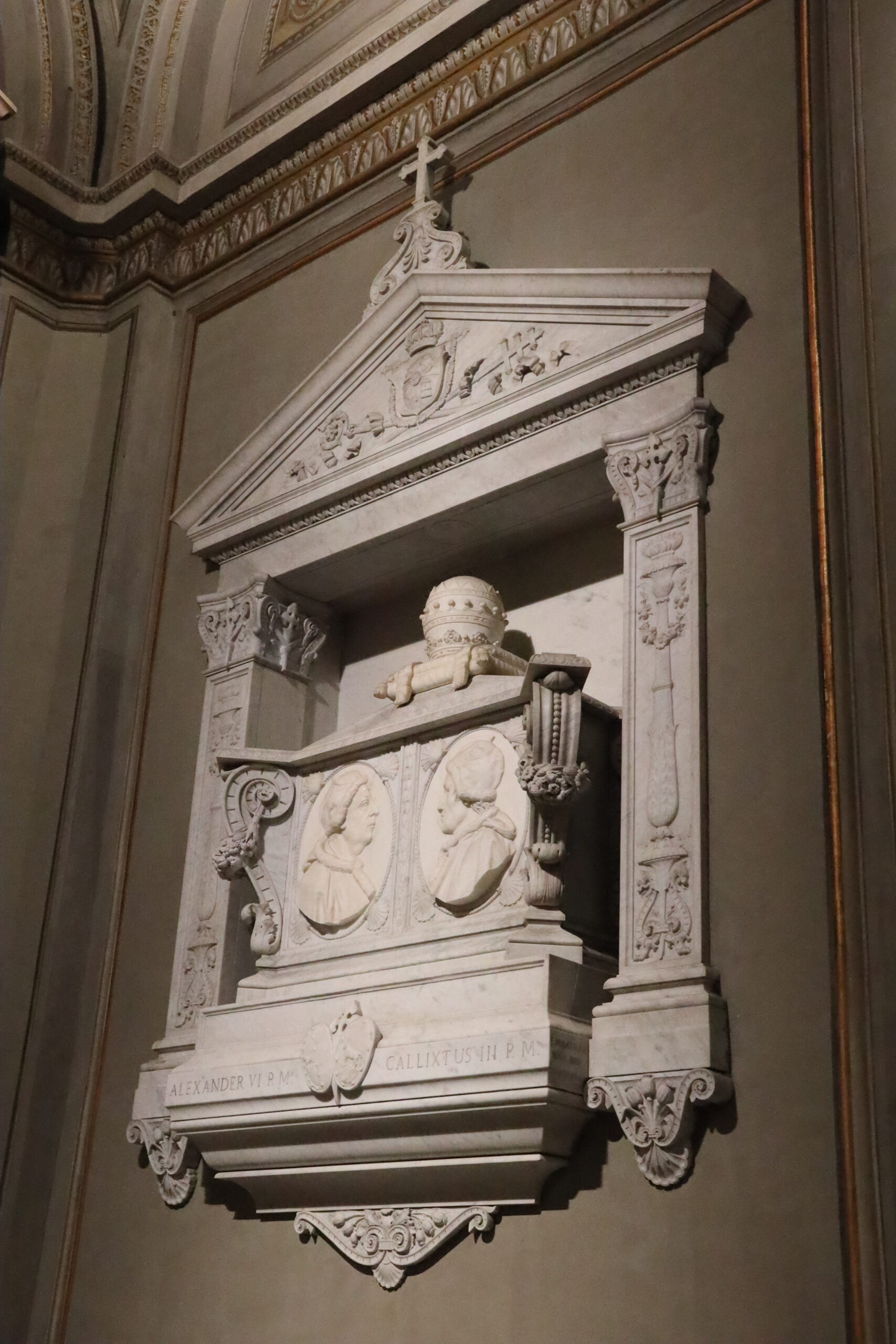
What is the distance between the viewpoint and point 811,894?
370 centimetres

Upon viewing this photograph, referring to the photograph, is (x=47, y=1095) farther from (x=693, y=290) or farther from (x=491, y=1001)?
(x=693, y=290)

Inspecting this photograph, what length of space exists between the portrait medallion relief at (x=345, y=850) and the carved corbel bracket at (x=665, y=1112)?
3.91 feet

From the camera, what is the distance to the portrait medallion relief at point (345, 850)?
4711 millimetres

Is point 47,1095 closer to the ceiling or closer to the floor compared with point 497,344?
closer to the floor

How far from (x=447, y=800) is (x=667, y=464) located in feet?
3.75

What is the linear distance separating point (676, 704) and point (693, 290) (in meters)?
1.18

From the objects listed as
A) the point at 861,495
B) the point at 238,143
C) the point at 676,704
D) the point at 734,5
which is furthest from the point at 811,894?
the point at 238,143

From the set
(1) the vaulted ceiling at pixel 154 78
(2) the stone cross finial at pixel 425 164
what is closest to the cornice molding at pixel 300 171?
(1) the vaulted ceiling at pixel 154 78

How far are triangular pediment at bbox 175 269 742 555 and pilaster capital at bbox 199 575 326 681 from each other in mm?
225

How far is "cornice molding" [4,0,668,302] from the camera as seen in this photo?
5.43 m

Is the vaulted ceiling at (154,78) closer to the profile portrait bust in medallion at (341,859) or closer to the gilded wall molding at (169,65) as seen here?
the gilded wall molding at (169,65)

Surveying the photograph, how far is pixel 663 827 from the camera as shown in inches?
158

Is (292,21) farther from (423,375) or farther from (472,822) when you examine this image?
(472,822)

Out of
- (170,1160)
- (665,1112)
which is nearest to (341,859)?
(170,1160)
